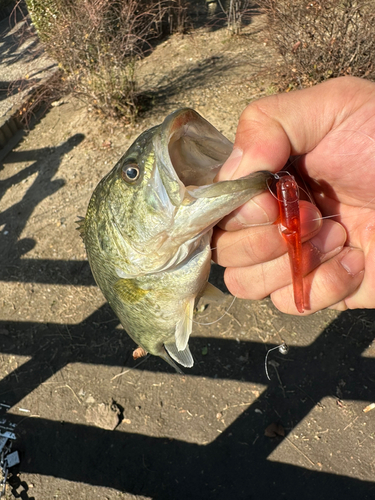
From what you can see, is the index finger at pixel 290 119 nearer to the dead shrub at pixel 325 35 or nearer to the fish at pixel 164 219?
the fish at pixel 164 219

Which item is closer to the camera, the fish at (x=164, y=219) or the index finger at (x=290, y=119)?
the fish at (x=164, y=219)

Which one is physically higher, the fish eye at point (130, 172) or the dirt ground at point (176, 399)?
the fish eye at point (130, 172)

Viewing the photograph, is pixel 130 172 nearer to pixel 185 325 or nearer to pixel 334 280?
pixel 185 325

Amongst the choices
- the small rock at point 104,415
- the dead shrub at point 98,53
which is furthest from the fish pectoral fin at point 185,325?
the dead shrub at point 98,53

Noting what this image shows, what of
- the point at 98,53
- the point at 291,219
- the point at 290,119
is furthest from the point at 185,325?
the point at 98,53

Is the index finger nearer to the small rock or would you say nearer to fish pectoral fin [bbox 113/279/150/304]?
fish pectoral fin [bbox 113/279/150/304]

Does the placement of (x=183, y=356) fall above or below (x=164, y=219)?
below
